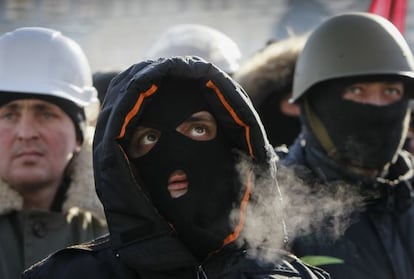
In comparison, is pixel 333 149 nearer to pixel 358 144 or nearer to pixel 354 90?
pixel 358 144

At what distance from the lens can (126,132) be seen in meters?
3.52

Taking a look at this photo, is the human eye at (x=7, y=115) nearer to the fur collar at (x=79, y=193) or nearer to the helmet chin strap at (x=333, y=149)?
the fur collar at (x=79, y=193)

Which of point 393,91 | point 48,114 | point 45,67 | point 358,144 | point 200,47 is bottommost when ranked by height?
point 200,47

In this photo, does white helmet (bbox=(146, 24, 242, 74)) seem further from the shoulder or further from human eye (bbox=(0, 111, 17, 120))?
the shoulder

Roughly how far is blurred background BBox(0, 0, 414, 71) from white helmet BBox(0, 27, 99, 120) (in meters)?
4.87

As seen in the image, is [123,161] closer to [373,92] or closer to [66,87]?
[66,87]

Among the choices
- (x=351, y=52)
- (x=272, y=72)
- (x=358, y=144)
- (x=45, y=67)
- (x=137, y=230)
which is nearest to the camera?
(x=137, y=230)

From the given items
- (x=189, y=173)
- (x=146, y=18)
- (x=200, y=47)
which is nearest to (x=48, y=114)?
(x=189, y=173)

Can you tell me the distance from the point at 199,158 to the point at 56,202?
1395 mm

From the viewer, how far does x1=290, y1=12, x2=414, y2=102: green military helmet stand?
5.50 metres

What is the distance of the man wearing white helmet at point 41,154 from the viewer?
456 centimetres

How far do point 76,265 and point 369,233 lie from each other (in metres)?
1.76

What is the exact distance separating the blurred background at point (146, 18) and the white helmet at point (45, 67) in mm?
4874

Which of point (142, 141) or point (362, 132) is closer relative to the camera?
point (142, 141)
